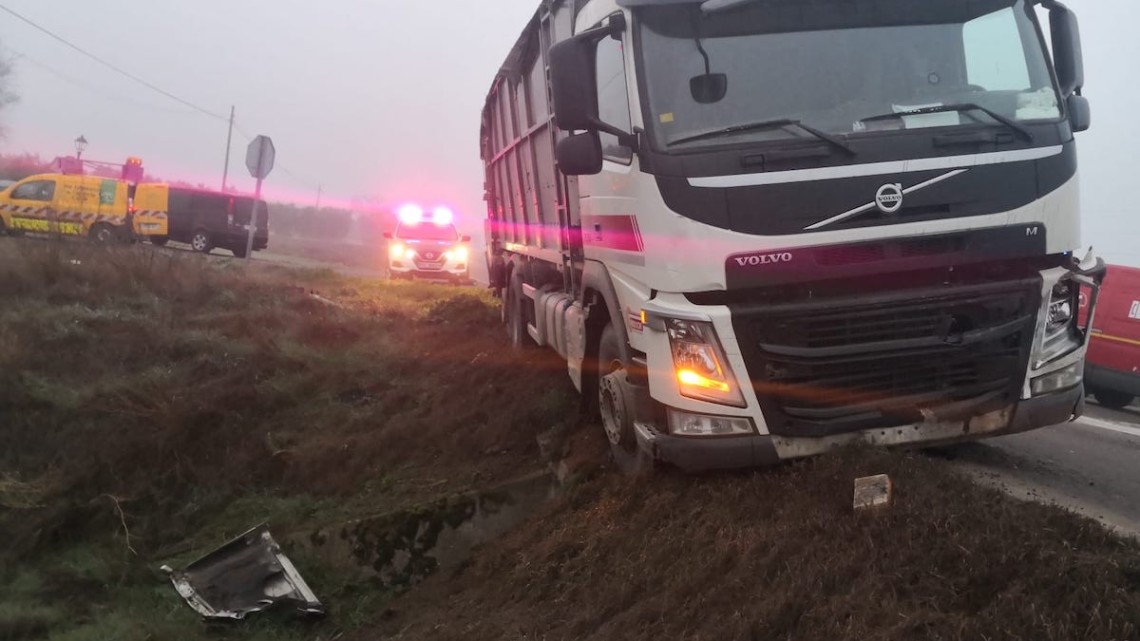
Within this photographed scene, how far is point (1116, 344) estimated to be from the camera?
28.9 ft

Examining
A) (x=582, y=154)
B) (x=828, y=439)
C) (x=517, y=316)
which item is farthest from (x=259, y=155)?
(x=828, y=439)

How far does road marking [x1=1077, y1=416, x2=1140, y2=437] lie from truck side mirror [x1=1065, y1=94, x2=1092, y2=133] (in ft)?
11.5

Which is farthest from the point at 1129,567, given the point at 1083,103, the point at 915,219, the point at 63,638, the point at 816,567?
the point at 63,638

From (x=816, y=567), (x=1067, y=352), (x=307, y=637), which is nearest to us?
(x=816, y=567)

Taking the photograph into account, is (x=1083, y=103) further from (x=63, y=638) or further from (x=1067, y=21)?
(x=63, y=638)

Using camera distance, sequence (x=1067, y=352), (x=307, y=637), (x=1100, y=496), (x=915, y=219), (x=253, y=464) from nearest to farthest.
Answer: (x=915, y=219) → (x=1067, y=352) → (x=1100, y=496) → (x=307, y=637) → (x=253, y=464)

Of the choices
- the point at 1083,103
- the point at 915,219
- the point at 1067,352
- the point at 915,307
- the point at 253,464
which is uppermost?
the point at 1083,103

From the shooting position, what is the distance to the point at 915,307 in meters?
4.02

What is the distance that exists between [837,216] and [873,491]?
4.19 feet

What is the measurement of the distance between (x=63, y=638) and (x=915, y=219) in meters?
5.67

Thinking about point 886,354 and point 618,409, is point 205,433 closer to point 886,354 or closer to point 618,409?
point 618,409

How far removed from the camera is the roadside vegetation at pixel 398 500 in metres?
3.20

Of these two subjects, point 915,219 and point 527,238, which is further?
point 527,238

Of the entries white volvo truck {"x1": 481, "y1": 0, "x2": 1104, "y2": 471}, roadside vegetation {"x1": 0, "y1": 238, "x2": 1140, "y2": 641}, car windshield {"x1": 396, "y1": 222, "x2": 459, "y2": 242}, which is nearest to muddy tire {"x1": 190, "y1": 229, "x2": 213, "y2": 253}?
car windshield {"x1": 396, "y1": 222, "x2": 459, "y2": 242}
